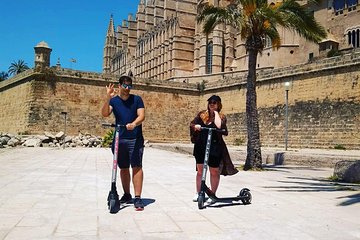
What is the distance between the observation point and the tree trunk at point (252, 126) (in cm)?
1112

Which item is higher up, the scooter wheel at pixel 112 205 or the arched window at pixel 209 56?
the arched window at pixel 209 56

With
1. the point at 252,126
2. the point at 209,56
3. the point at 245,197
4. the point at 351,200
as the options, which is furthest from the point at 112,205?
the point at 209,56

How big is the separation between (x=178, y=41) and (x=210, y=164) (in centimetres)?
5206

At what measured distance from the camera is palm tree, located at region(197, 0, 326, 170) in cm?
1130

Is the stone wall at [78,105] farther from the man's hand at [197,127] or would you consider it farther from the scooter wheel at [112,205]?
the scooter wheel at [112,205]

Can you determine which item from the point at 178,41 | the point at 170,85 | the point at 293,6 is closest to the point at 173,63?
the point at 178,41

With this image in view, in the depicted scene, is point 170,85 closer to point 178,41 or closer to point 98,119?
point 98,119

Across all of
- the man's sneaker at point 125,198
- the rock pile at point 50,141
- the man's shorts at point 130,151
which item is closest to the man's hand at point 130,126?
the man's shorts at point 130,151

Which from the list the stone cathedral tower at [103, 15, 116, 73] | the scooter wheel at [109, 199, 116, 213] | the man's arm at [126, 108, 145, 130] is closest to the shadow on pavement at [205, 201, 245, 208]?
the scooter wheel at [109, 199, 116, 213]

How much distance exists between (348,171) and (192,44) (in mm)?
50630

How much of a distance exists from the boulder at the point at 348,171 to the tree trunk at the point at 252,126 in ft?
9.29

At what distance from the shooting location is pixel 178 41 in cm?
5578

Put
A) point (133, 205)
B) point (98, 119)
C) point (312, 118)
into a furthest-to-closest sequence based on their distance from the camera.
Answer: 1. point (98, 119)
2. point (312, 118)
3. point (133, 205)

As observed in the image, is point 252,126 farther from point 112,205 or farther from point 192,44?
point 192,44
